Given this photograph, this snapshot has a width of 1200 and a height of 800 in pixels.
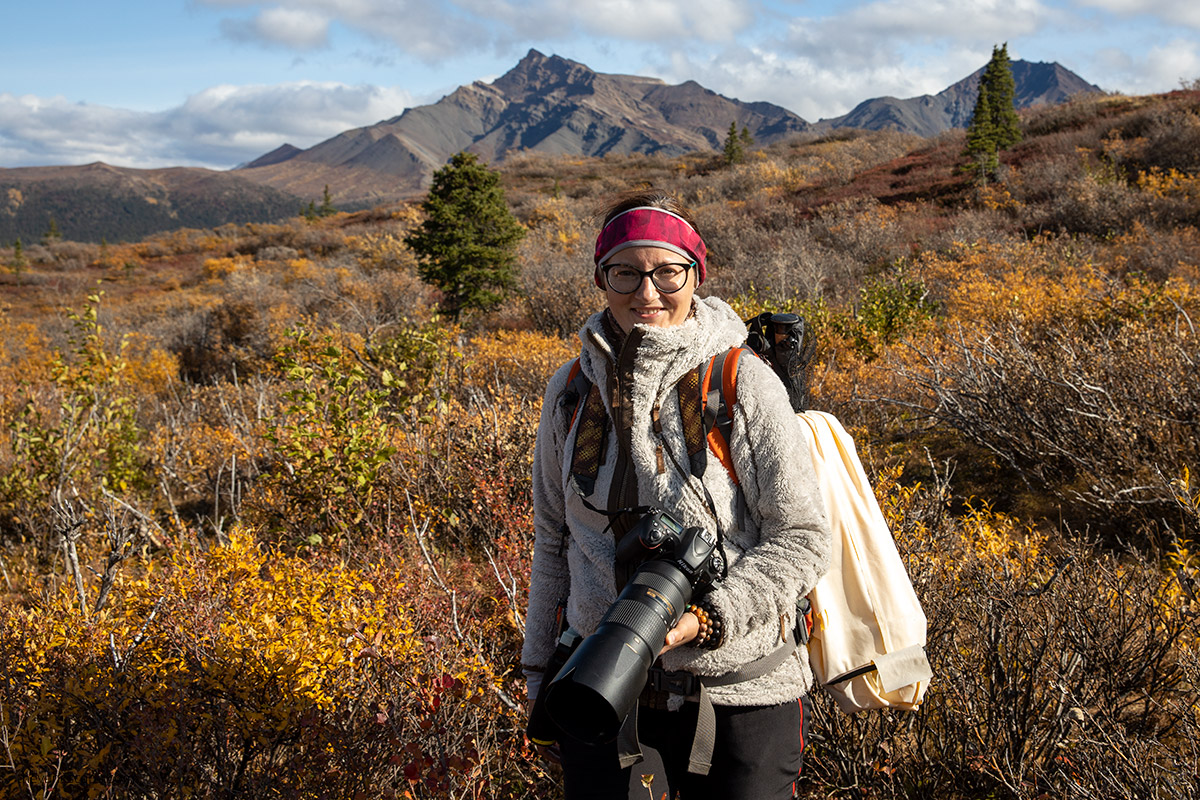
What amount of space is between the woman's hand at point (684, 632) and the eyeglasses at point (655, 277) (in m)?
0.68

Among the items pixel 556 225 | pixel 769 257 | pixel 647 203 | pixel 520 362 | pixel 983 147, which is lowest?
pixel 520 362

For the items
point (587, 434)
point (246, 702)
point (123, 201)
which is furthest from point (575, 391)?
point (123, 201)

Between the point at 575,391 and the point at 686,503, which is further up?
the point at 575,391

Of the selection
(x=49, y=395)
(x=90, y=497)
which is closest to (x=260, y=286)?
(x=49, y=395)

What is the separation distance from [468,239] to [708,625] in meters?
12.5

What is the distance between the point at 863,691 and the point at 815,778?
3.93ft

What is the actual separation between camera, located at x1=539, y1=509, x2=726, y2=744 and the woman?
0.07 metres

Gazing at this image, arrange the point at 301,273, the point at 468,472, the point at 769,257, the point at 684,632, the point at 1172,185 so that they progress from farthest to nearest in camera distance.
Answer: the point at 301,273 → the point at 1172,185 → the point at 769,257 → the point at 468,472 → the point at 684,632

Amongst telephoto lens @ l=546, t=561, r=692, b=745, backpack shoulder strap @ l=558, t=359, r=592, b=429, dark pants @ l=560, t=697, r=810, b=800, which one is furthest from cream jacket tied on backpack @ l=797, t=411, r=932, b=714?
backpack shoulder strap @ l=558, t=359, r=592, b=429

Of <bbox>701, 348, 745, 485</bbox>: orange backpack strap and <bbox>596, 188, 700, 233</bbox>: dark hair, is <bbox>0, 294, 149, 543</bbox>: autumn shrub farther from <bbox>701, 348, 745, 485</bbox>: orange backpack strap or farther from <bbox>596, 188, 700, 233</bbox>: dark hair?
<bbox>701, 348, 745, 485</bbox>: orange backpack strap

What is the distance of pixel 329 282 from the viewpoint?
17938mm

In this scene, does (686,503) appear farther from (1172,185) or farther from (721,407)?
(1172,185)

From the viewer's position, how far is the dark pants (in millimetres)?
1366

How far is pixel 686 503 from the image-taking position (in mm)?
1352
